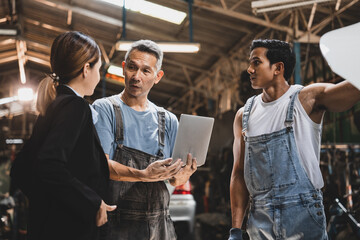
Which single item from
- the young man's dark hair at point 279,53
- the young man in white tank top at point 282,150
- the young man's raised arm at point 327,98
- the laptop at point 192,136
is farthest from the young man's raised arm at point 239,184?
the young man's raised arm at point 327,98

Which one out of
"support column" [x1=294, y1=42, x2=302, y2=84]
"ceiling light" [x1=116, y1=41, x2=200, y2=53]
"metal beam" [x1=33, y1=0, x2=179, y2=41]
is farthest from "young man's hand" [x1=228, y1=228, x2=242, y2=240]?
"metal beam" [x1=33, y1=0, x2=179, y2=41]

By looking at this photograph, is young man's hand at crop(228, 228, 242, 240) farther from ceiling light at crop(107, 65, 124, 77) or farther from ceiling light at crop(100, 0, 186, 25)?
ceiling light at crop(107, 65, 124, 77)

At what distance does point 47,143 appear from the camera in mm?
1290

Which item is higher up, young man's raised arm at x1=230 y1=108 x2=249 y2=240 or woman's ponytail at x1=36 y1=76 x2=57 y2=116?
woman's ponytail at x1=36 y1=76 x2=57 y2=116

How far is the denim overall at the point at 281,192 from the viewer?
5.88ft

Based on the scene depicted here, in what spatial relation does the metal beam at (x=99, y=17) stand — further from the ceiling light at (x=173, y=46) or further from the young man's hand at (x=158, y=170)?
the young man's hand at (x=158, y=170)

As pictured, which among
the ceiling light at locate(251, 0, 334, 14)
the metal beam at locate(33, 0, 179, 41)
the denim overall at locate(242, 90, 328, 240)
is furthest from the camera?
the metal beam at locate(33, 0, 179, 41)

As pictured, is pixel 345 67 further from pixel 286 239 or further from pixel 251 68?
pixel 251 68

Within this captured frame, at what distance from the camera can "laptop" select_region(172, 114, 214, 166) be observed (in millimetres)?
1938

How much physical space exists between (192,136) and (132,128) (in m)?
0.36

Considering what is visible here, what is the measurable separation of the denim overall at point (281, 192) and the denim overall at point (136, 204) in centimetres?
52

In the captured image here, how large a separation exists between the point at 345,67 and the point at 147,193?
4.52 ft

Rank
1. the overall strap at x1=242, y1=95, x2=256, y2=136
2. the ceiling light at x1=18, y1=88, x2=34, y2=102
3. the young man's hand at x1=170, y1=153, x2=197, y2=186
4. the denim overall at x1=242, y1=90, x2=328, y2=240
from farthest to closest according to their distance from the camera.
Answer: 1. the ceiling light at x1=18, y1=88, x2=34, y2=102
2. the overall strap at x1=242, y1=95, x2=256, y2=136
3. the young man's hand at x1=170, y1=153, x2=197, y2=186
4. the denim overall at x1=242, y1=90, x2=328, y2=240

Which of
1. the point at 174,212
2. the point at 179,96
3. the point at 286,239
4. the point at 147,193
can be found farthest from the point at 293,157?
the point at 179,96
